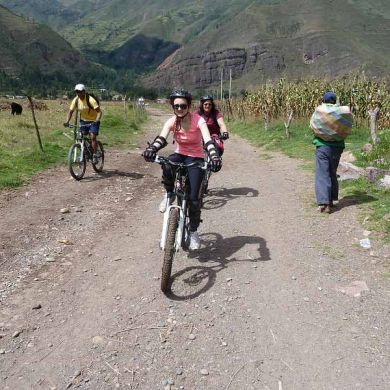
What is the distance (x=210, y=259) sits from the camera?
6.59 m

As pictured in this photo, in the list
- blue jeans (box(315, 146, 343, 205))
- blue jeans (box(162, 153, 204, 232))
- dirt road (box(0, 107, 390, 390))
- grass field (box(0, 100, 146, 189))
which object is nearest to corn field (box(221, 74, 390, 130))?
grass field (box(0, 100, 146, 189))

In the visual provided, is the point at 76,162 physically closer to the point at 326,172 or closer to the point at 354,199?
the point at 326,172

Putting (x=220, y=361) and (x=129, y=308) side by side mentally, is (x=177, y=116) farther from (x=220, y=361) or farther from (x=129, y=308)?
(x=220, y=361)

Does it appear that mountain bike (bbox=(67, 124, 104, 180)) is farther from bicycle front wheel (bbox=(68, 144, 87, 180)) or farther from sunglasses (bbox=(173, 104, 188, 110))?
sunglasses (bbox=(173, 104, 188, 110))

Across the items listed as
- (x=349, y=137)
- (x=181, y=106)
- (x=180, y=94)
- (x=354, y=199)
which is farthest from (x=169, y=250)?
(x=349, y=137)

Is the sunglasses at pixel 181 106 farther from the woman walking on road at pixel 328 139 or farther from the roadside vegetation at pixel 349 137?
the roadside vegetation at pixel 349 137

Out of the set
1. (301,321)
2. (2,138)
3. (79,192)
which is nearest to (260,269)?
(301,321)

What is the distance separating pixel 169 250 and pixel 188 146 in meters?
1.78

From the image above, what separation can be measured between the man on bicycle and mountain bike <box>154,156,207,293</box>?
6.81 metres

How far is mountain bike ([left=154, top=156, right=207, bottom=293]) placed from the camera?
212 inches

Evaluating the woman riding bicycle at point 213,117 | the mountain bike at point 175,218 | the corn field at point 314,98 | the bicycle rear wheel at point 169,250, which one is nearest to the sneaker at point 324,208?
the woman riding bicycle at point 213,117

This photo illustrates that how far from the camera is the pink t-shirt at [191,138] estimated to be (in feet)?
20.7

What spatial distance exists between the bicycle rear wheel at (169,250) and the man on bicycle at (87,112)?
7395mm

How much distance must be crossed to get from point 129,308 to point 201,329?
3.23ft
